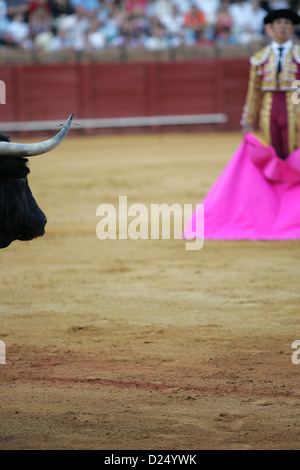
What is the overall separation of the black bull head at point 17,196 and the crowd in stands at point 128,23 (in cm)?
1041

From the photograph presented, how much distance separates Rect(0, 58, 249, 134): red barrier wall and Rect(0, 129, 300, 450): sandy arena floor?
23.9 feet

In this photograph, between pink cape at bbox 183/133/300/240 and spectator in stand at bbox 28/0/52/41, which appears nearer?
pink cape at bbox 183/133/300/240

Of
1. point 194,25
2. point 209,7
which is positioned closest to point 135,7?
point 194,25

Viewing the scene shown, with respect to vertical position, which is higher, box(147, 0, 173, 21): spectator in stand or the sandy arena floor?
box(147, 0, 173, 21): spectator in stand

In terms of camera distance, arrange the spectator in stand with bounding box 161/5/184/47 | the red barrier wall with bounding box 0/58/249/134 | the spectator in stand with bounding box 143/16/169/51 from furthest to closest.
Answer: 1. the red barrier wall with bounding box 0/58/249/134
2. the spectator in stand with bounding box 143/16/169/51
3. the spectator in stand with bounding box 161/5/184/47

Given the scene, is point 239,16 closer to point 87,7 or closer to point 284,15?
point 87,7

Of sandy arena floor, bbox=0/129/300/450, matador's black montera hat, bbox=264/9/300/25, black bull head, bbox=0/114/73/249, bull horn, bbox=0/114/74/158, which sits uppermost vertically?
matador's black montera hat, bbox=264/9/300/25

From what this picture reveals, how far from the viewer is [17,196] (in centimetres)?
260

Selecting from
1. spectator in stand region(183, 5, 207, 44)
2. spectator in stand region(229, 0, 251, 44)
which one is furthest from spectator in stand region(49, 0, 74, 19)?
spectator in stand region(229, 0, 251, 44)

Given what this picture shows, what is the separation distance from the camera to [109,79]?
13.1 metres

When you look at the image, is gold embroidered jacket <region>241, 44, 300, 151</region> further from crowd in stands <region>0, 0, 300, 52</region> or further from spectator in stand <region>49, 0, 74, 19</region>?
spectator in stand <region>49, 0, 74, 19</region>

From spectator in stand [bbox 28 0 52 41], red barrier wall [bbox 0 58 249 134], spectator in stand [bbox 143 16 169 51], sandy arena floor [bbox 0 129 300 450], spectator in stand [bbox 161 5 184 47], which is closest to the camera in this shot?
sandy arena floor [bbox 0 129 300 450]

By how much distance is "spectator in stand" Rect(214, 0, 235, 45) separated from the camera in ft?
41.9

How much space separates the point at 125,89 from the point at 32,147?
11098 mm
